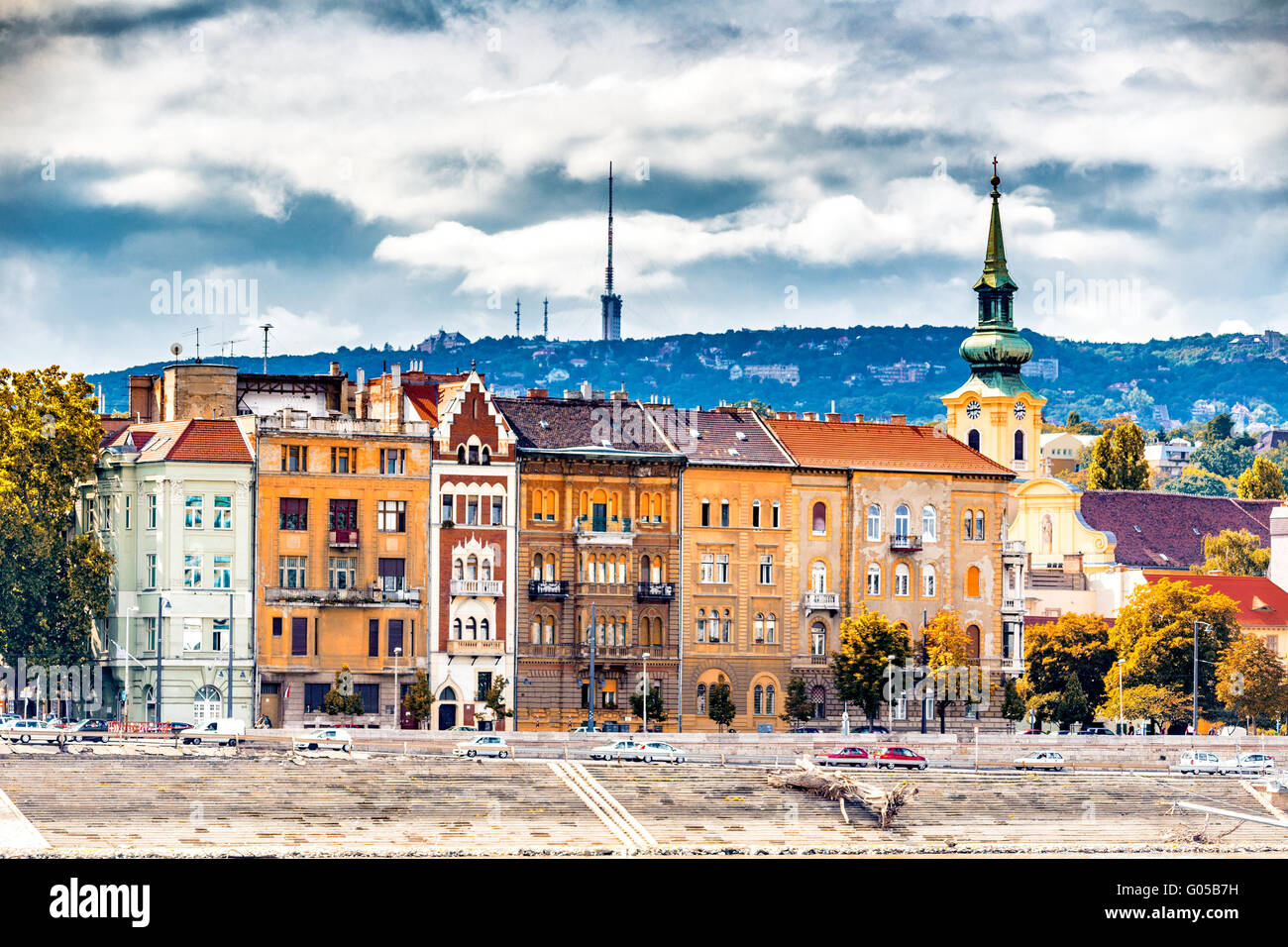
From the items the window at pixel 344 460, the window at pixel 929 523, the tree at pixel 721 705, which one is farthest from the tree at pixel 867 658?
the window at pixel 344 460

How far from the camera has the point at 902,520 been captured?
127875 mm

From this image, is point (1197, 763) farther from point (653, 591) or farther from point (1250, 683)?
point (653, 591)

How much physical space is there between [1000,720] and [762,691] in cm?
1189

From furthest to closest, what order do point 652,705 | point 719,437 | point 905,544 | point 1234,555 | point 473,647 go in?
point 1234,555 → point 719,437 → point 905,544 → point 652,705 → point 473,647

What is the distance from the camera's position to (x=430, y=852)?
9594 cm

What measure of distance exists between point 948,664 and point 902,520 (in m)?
6.82

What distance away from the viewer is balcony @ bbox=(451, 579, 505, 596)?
119 meters

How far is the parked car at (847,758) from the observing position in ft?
364

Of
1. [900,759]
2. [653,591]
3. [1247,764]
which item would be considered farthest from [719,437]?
[1247,764]

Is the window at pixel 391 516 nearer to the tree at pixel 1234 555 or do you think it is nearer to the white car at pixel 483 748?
the white car at pixel 483 748

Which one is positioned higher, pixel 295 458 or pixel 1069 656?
pixel 295 458
